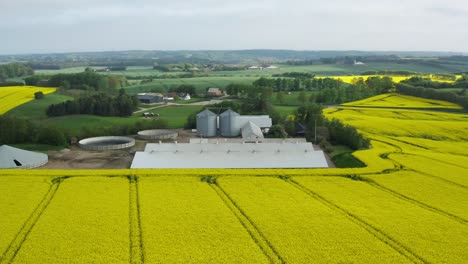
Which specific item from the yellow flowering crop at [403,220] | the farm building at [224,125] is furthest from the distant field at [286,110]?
the yellow flowering crop at [403,220]

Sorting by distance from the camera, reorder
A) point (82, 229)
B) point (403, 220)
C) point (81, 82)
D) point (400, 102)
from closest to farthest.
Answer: point (82, 229)
point (403, 220)
point (400, 102)
point (81, 82)

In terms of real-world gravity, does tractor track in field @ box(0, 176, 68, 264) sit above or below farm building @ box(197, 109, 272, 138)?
above

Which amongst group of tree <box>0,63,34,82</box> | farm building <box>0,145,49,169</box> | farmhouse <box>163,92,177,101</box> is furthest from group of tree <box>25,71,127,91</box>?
farm building <box>0,145,49,169</box>

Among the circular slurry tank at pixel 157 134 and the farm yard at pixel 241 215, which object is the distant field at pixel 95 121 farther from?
the farm yard at pixel 241 215

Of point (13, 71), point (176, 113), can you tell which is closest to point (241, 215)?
point (176, 113)

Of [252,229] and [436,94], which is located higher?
[252,229]

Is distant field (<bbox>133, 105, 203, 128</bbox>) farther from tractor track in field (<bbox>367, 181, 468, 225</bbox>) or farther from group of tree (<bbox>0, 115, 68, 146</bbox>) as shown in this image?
tractor track in field (<bbox>367, 181, 468, 225</bbox>)

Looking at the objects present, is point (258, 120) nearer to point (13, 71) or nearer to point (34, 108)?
point (34, 108)
